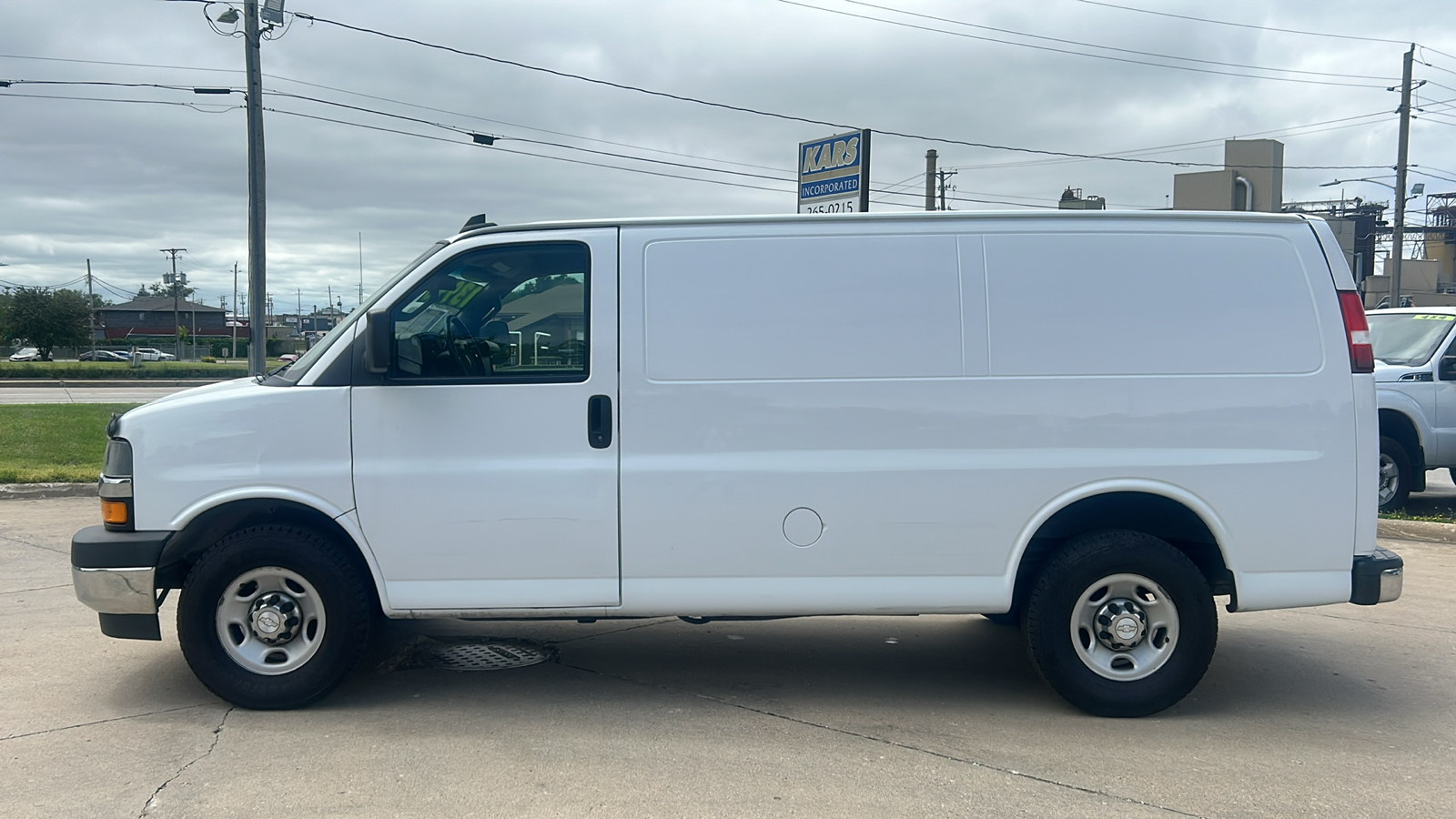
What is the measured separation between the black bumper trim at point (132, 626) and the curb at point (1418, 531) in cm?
908

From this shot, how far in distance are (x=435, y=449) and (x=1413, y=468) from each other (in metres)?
9.24

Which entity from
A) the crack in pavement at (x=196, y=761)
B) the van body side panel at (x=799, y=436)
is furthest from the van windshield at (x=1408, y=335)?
the crack in pavement at (x=196, y=761)

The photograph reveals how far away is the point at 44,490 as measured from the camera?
1134cm

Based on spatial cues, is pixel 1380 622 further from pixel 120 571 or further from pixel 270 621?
pixel 120 571

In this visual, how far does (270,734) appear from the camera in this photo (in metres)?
4.52

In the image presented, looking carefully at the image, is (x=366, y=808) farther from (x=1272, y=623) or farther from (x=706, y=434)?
(x=1272, y=623)

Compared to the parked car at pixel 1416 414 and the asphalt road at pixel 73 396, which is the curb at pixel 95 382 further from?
the parked car at pixel 1416 414

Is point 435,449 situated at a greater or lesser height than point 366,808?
greater

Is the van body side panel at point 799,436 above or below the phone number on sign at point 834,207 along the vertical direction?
below

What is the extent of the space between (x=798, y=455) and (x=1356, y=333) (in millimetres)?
2478

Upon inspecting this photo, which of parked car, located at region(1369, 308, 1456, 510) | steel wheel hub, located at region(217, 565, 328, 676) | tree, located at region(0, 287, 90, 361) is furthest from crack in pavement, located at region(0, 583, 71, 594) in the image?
tree, located at region(0, 287, 90, 361)

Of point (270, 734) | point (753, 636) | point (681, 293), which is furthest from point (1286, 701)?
point (270, 734)

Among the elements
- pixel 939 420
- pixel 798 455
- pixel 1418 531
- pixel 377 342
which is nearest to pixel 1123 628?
pixel 939 420

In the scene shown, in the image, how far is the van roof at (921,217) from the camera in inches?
189
